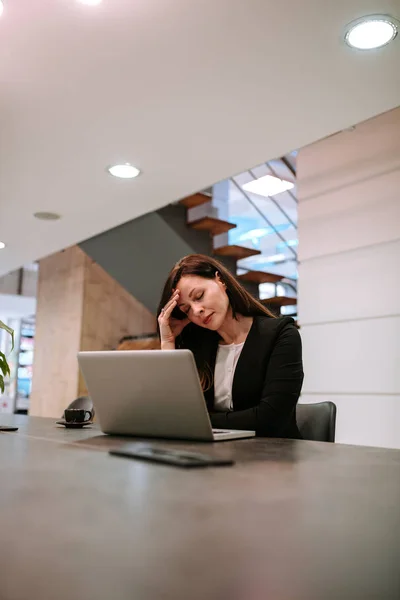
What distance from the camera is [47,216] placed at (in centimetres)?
426

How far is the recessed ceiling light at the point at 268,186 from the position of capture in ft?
15.8

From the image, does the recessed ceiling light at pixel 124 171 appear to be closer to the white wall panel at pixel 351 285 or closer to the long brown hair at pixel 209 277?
the white wall panel at pixel 351 285

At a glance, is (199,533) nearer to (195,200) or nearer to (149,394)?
(149,394)

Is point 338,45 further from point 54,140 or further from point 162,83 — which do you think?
point 54,140

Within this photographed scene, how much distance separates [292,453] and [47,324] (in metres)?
6.30

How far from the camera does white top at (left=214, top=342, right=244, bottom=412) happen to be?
1753mm

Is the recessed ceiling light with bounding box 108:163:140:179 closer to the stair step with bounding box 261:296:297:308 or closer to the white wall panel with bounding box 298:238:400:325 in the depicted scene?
the white wall panel with bounding box 298:238:400:325

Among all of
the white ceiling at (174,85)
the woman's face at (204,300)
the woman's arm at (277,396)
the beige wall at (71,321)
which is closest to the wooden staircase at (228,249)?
the white ceiling at (174,85)

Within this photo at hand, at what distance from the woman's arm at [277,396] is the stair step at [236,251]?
272cm

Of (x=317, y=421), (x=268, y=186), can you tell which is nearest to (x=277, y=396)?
(x=317, y=421)

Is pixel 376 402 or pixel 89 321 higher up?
pixel 89 321

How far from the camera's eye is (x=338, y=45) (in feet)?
6.97

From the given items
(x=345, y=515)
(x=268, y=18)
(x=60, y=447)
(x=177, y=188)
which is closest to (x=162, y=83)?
(x=268, y=18)

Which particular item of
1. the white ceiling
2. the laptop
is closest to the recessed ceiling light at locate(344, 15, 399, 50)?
the white ceiling
